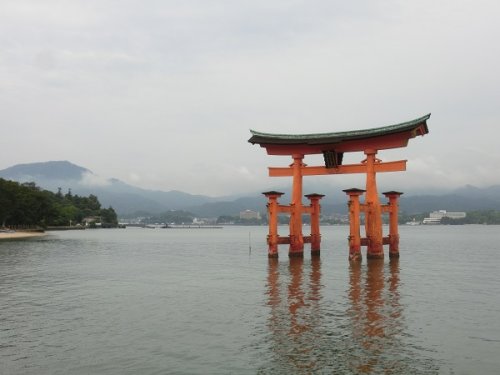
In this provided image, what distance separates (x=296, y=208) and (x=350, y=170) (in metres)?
4.51

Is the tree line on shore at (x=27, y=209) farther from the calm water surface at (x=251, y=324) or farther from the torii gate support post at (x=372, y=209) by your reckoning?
the torii gate support post at (x=372, y=209)

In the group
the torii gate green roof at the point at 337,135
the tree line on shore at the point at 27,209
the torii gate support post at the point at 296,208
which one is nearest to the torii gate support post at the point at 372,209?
the torii gate green roof at the point at 337,135

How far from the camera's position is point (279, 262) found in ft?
106

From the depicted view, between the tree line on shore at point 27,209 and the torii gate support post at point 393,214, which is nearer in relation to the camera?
the torii gate support post at point 393,214

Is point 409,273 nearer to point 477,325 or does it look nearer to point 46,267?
point 477,325

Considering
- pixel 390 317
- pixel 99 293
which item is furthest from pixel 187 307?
pixel 390 317

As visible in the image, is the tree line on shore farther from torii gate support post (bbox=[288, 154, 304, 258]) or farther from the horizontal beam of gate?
torii gate support post (bbox=[288, 154, 304, 258])

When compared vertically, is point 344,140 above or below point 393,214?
above

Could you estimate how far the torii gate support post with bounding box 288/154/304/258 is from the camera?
32.4 metres

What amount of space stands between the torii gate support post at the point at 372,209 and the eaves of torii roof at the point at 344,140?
2.98 ft

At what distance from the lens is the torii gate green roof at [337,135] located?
2817 cm

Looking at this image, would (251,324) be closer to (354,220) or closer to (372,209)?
(354,220)

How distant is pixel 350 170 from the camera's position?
31625mm

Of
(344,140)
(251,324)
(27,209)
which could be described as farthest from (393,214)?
(27,209)
